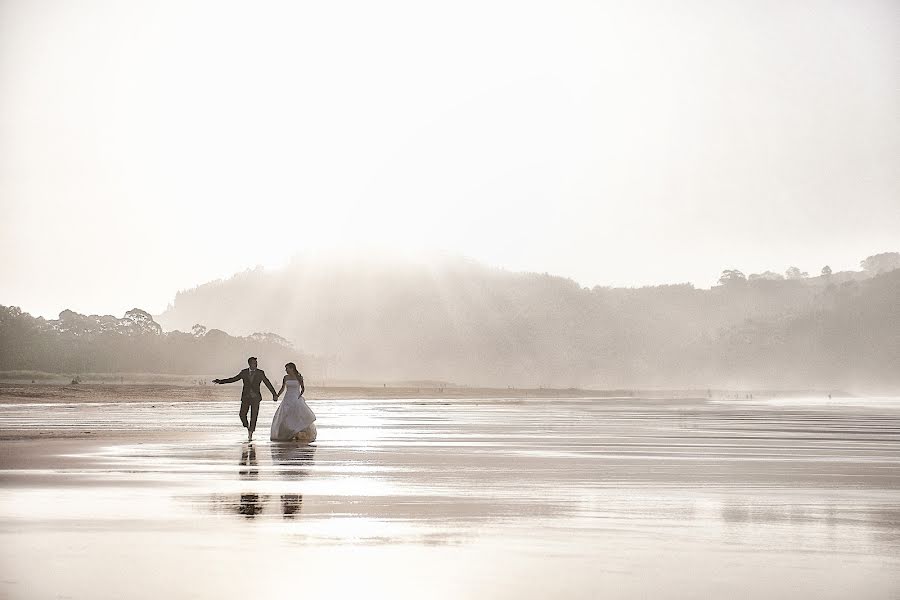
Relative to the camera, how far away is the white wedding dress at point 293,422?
110ft

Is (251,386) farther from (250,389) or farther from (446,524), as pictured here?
(446,524)

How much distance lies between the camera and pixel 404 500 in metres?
17.5

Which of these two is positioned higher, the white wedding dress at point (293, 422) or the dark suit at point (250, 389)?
the dark suit at point (250, 389)

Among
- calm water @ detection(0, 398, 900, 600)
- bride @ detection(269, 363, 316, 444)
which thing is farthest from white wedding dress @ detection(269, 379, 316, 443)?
calm water @ detection(0, 398, 900, 600)

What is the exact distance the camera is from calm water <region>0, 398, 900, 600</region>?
1067 centimetres

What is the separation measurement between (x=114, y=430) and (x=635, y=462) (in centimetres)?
1972

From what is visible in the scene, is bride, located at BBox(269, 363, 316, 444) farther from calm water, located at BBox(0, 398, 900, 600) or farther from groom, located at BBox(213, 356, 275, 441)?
calm water, located at BBox(0, 398, 900, 600)

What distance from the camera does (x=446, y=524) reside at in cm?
1475

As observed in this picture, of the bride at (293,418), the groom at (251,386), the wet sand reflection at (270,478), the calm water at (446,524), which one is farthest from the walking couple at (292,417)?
the calm water at (446,524)

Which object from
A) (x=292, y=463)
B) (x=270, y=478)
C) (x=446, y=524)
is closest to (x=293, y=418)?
(x=292, y=463)

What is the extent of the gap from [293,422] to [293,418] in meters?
0.16

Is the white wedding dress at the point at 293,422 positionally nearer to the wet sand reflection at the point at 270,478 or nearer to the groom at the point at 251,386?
the wet sand reflection at the point at 270,478

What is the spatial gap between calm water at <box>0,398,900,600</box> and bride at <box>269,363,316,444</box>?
405 centimetres

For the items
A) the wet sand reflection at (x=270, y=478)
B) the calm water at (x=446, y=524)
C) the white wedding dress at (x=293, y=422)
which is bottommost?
the calm water at (x=446, y=524)
